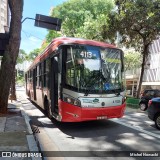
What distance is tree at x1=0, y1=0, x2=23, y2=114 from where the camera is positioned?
12.5 meters

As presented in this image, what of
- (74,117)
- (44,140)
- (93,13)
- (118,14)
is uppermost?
(93,13)

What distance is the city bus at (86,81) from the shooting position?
9.04 m

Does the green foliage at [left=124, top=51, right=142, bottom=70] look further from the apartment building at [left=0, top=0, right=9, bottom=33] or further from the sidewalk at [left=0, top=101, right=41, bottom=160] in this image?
the apartment building at [left=0, top=0, right=9, bottom=33]

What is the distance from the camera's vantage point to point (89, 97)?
29.7ft

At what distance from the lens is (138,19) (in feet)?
65.1

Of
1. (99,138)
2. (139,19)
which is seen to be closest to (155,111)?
(99,138)

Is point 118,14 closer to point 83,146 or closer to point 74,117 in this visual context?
point 74,117

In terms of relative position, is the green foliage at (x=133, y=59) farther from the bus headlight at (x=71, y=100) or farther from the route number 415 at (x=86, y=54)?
the bus headlight at (x=71, y=100)

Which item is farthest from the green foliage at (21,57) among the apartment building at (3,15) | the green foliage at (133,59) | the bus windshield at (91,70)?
the bus windshield at (91,70)

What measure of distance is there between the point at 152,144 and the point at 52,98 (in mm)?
4312

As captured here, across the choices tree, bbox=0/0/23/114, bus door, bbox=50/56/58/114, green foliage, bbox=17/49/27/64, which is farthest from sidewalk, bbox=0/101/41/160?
green foliage, bbox=17/49/27/64

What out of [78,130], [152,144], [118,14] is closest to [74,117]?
[78,130]

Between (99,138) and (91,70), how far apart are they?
7.71 ft

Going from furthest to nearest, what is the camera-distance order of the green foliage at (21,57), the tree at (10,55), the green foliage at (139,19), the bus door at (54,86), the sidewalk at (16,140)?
the green foliage at (21,57) < the green foliage at (139,19) < the tree at (10,55) < the bus door at (54,86) < the sidewalk at (16,140)
